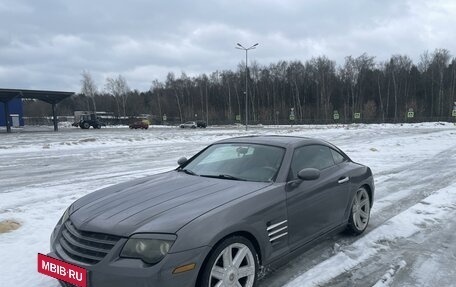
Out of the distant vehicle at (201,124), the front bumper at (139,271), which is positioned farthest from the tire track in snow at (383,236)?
the distant vehicle at (201,124)

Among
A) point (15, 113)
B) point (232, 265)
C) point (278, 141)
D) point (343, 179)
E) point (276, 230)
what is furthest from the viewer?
point (15, 113)

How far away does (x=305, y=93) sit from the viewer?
105 m

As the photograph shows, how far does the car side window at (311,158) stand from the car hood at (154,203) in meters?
0.59

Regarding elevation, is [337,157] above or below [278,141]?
below

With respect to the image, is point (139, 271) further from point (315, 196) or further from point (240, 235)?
point (315, 196)

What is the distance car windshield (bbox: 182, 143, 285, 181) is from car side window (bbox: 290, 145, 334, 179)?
0.19 metres

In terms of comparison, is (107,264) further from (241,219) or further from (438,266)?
(438,266)

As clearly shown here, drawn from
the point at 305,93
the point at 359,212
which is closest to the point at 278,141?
the point at 359,212

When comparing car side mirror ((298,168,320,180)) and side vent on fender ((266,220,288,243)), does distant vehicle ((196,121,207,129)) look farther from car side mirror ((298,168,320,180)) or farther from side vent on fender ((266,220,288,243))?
side vent on fender ((266,220,288,243))

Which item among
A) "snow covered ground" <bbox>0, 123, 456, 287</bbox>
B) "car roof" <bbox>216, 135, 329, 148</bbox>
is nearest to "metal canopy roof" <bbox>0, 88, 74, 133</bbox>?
"snow covered ground" <bbox>0, 123, 456, 287</bbox>

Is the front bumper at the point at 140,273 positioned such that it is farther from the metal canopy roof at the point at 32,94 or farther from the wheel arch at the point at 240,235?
the metal canopy roof at the point at 32,94

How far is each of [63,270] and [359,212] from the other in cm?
393

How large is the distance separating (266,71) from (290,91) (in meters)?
9.14

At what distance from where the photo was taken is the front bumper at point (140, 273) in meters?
2.83
